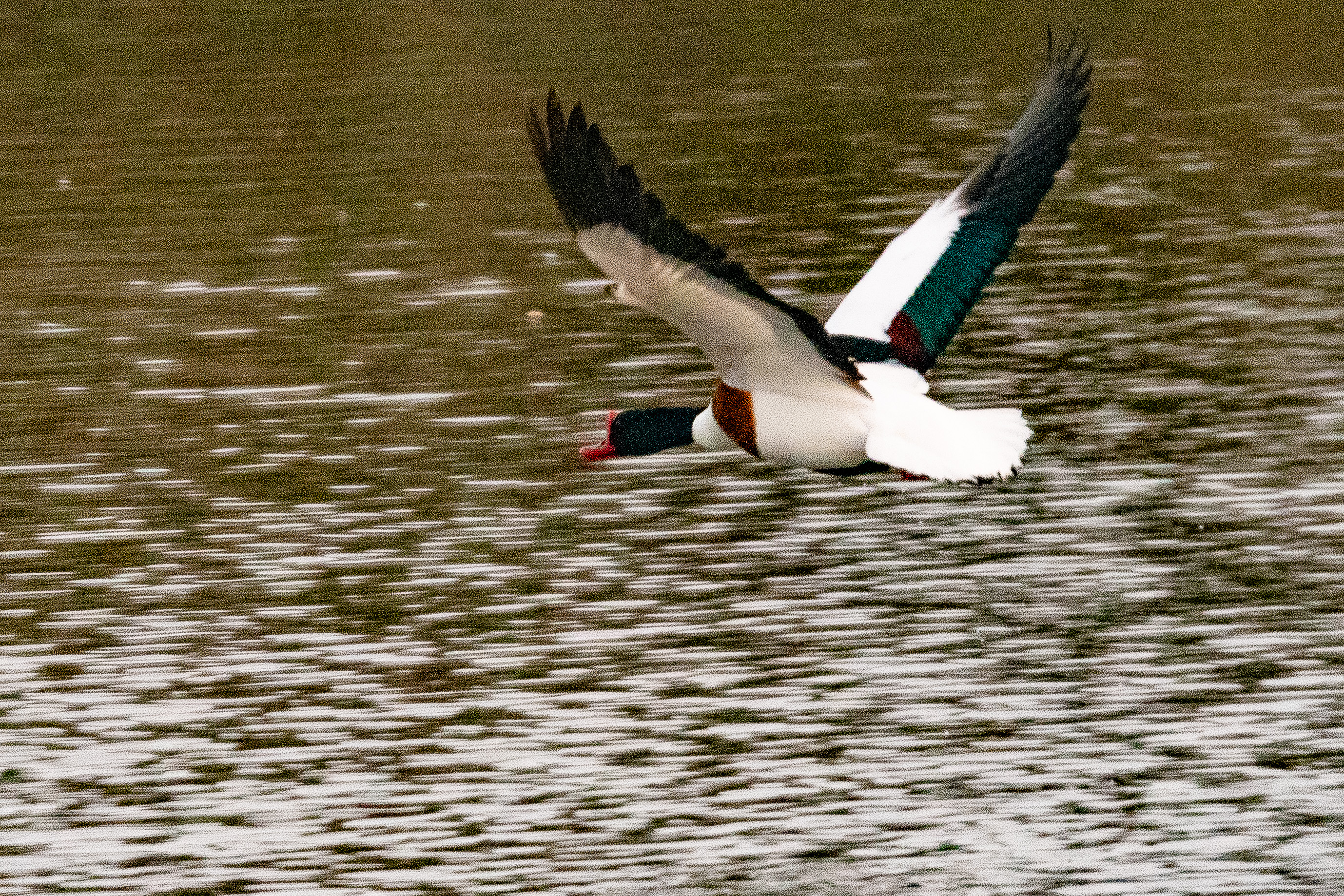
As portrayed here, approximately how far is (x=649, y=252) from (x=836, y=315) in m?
1.91

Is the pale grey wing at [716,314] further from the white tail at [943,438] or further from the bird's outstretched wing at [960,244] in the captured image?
the bird's outstretched wing at [960,244]

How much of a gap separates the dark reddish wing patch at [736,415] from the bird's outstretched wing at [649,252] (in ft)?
1.62

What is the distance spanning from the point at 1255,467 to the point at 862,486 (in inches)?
68.6

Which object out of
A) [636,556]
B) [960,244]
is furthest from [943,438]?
[636,556]

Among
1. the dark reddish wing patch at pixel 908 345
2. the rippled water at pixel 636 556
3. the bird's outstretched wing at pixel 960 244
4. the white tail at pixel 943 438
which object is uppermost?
the bird's outstretched wing at pixel 960 244

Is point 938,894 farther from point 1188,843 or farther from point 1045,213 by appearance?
point 1045,213

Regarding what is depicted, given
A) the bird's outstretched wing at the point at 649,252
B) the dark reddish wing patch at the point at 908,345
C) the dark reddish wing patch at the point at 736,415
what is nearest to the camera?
the bird's outstretched wing at the point at 649,252

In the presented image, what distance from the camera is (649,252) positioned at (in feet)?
21.9

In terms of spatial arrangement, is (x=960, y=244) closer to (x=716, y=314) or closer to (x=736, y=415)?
(x=736, y=415)

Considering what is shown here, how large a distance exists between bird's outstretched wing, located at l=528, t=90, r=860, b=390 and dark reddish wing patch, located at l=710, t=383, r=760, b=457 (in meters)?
0.49

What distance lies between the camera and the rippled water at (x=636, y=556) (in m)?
7.70

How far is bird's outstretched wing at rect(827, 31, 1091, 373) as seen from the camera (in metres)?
8.32

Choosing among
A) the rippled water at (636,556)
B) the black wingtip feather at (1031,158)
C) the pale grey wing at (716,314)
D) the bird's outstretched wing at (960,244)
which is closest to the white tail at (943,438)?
the pale grey wing at (716,314)

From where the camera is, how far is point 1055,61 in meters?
8.67
